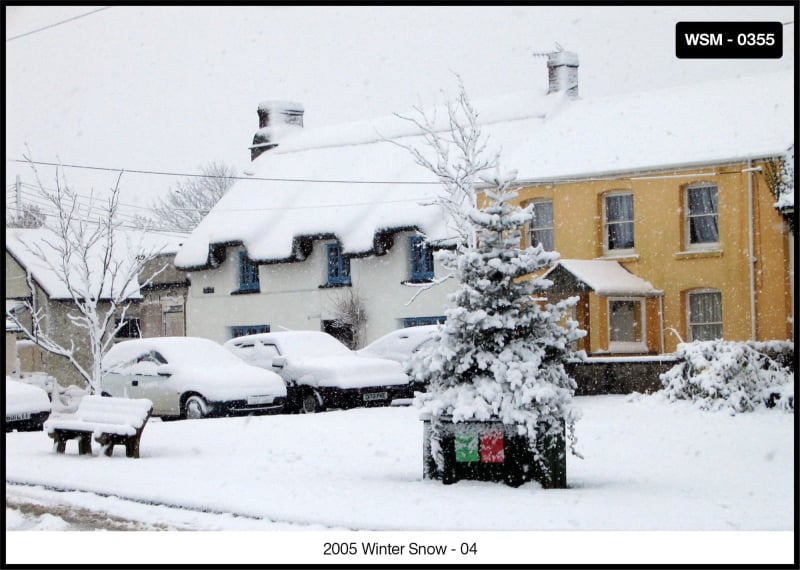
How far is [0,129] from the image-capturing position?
6988 mm

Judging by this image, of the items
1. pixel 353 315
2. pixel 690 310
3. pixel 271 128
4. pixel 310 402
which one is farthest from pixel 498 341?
pixel 271 128

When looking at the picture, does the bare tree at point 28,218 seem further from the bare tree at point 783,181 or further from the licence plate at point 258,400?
the bare tree at point 783,181

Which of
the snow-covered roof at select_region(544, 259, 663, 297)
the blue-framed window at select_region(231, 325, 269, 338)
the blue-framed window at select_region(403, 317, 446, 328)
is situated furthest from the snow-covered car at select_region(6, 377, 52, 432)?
the snow-covered roof at select_region(544, 259, 663, 297)

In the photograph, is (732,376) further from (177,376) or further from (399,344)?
(177,376)

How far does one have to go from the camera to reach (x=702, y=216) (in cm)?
1686

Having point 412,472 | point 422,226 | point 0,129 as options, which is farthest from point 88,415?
point 422,226

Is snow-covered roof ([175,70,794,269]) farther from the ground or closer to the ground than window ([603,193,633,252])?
farther from the ground

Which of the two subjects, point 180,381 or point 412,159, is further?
point 412,159

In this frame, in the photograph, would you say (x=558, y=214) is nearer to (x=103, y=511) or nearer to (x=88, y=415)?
(x=88, y=415)

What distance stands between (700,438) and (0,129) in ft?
25.1

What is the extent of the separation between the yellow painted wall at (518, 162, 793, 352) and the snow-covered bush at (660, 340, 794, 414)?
32cm

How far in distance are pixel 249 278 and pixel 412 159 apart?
4.48 m

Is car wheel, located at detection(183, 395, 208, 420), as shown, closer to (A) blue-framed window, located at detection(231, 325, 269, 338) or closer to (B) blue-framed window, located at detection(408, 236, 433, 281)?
(A) blue-framed window, located at detection(231, 325, 269, 338)

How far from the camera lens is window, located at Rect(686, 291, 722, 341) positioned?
50.6ft
